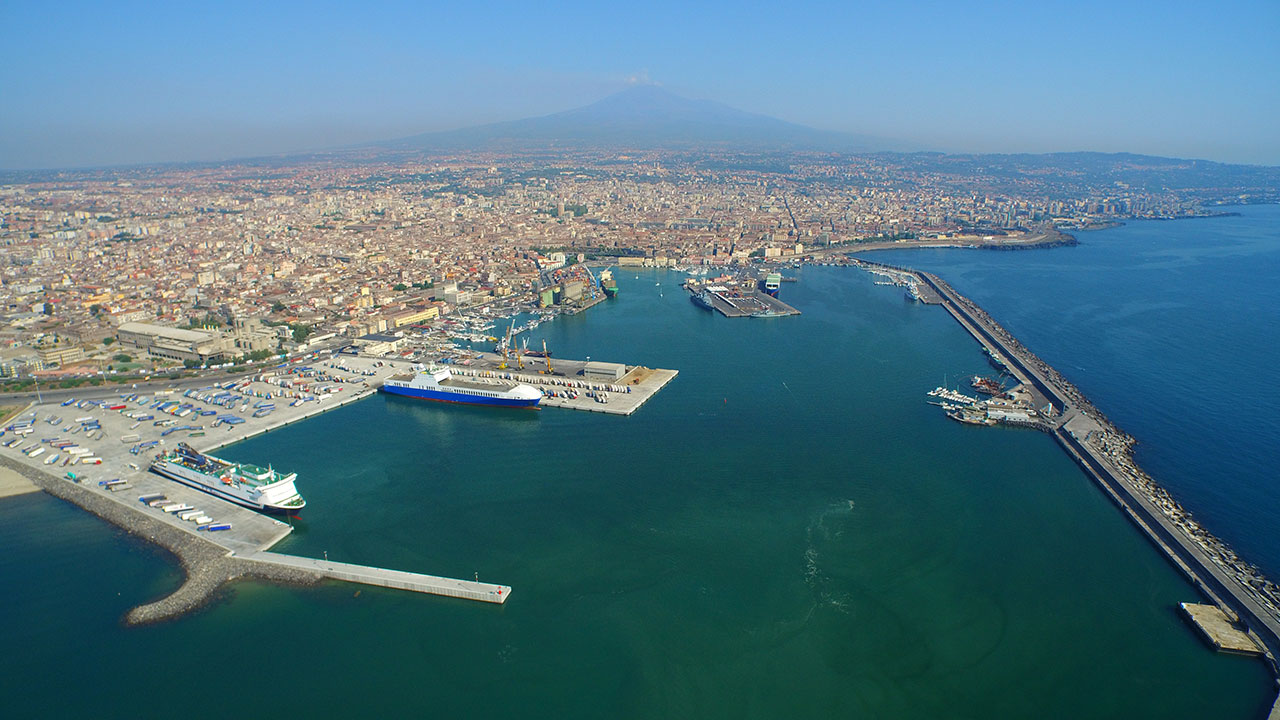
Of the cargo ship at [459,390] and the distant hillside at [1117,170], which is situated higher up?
the distant hillside at [1117,170]

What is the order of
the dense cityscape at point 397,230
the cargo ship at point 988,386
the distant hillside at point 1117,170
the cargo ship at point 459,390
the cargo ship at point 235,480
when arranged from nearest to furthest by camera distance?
the cargo ship at point 235,480, the cargo ship at point 459,390, the cargo ship at point 988,386, the dense cityscape at point 397,230, the distant hillside at point 1117,170

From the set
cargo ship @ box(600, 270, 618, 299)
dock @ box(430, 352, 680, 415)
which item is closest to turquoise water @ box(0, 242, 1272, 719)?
dock @ box(430, 352, 680, 415)

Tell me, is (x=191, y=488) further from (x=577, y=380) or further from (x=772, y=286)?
(x=772, y=286)

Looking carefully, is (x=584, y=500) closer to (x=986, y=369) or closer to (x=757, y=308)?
(x=986, y=369)

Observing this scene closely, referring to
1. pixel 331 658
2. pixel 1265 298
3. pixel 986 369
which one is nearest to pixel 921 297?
pixel 986 369

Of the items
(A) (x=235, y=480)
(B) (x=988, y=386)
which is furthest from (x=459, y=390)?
(B) (x=988, y=386)

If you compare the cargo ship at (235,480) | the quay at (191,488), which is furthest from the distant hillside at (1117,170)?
the cargo ship at (235,480)

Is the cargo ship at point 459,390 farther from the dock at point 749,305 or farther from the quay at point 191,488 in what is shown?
the dock at point 749,305
